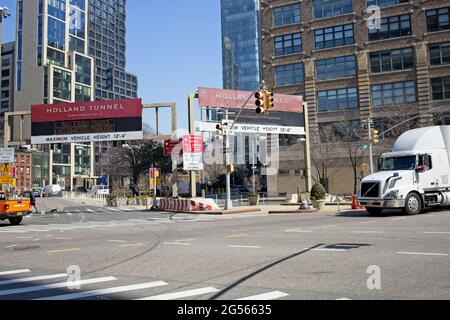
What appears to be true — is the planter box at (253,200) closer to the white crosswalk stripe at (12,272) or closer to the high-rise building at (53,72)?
the white crosswalk stripe at (12,272)

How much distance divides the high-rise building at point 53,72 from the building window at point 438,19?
3850 inches

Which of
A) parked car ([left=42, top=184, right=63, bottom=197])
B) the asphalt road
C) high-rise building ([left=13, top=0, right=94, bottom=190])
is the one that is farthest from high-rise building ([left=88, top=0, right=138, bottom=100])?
the asphalt road

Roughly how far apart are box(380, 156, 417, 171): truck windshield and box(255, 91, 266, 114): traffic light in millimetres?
7167

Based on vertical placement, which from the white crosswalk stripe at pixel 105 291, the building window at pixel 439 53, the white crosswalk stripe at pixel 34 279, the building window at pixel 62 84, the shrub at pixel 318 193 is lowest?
the white crosswalk stripe at pixel 34 279

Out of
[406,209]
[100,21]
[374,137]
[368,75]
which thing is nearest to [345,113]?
[368,75]

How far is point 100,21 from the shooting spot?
169375mm

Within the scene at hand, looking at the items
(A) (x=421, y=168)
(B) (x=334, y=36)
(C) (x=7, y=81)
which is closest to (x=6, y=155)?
(A) (x=421, y=168)

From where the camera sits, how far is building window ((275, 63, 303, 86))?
56344 millimetres

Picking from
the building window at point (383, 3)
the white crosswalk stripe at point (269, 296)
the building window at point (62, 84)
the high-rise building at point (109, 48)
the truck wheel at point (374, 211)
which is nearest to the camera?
the white crosswalk stripe at point (269, 296)

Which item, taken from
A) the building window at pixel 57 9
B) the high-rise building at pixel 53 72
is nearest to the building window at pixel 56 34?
the high-rise building at pixel 53 72

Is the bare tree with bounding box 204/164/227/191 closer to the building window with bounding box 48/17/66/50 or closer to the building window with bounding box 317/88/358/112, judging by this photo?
the building window with bounding box 317/88/358/112

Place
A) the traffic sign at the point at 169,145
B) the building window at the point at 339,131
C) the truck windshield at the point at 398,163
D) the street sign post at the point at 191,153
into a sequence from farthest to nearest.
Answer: the building window at the point at 339,131
the traffic sign at the point at 169,145
the street sign post at the point at 191,153
the truck windshield at the point at 398,163

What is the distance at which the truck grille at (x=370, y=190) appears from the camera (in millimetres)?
20703
